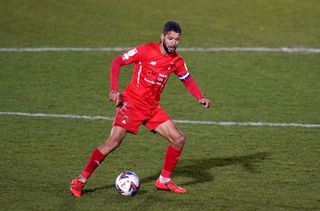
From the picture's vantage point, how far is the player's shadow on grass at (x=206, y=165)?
11514mm

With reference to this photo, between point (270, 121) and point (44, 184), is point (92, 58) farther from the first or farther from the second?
point (44, 184)

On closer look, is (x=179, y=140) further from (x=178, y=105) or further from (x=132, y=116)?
(x=178, y=105)

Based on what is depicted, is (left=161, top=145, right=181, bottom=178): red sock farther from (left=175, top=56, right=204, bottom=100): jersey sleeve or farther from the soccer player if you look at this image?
(left=175, top=56, right=204, bottom=100): jersey sleeve

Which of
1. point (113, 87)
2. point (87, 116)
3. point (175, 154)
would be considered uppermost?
point (113, 87)

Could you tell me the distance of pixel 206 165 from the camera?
12.1 meters

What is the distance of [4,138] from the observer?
525 inches

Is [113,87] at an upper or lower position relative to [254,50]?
upper

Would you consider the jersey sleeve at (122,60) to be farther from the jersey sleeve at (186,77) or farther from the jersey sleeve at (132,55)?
the jersey sleeve at (186,77)

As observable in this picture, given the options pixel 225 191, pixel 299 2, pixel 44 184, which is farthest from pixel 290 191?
pixel 299 2

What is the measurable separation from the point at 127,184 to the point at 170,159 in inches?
31.4

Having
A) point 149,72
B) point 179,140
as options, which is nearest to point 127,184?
point 179,140

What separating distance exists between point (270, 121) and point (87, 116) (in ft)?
10.6

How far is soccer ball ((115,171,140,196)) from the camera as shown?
10.4 m

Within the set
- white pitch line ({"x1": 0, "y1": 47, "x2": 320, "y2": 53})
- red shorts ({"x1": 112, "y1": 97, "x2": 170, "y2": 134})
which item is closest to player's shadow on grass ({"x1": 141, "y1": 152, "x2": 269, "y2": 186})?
red shorts ({"x1": 112, "y1": 97, "x2": 170, "y2": 134})
